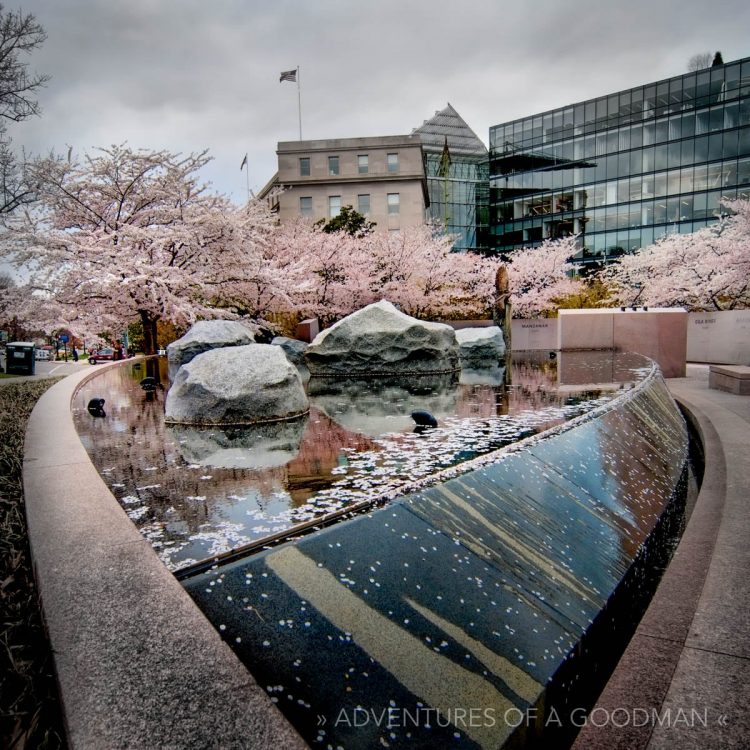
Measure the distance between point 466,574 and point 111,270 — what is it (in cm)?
1388

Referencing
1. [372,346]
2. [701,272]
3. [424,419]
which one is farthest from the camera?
[701,272]

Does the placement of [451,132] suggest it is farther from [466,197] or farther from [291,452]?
[291,452]

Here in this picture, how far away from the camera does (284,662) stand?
1.88 meters

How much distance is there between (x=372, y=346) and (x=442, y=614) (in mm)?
8908

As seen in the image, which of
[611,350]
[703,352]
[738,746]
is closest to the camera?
[738,746]

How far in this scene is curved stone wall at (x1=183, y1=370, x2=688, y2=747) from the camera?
1857 millimetres

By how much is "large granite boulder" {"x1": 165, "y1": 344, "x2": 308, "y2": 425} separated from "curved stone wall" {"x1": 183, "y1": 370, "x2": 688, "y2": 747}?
10.3 feet

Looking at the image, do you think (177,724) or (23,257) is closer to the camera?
(177,724)

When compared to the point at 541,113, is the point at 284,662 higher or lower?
lower

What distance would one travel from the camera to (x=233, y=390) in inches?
230

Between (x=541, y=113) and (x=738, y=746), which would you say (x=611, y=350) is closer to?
(x=738, y=746)

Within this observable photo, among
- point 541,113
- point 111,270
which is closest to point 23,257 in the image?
point 111,270

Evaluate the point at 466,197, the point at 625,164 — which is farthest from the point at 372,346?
the point at 466,197

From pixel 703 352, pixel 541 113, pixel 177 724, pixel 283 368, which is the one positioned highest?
pixel 541 113
